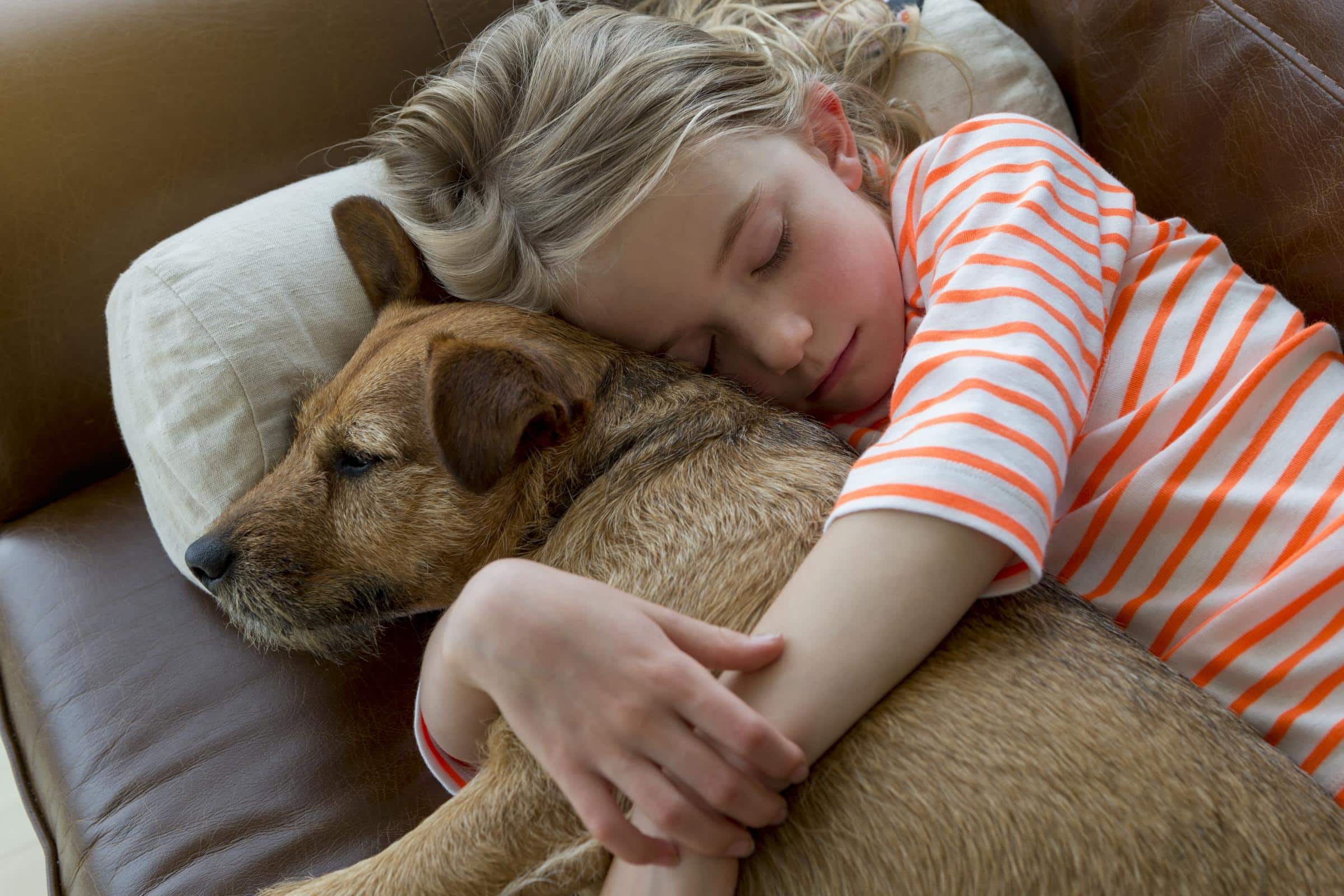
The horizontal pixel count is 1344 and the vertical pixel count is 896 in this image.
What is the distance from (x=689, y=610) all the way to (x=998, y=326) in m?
0.61

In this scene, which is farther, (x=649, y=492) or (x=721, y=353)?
(x=721, y=353)

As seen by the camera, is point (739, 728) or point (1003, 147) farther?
point (1003, 147)

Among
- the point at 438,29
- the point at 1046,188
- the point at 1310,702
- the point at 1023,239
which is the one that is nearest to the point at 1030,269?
the point at 1023,239

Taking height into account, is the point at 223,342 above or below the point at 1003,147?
below

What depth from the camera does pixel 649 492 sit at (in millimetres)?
1562

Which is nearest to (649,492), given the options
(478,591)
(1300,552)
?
(478,591)

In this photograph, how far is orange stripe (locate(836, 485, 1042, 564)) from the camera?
1200mm

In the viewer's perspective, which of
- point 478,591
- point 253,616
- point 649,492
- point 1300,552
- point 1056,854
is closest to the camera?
point 1056,854

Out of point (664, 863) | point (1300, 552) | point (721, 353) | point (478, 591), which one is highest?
point (1300, 552)

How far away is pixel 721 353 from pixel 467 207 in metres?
0.60

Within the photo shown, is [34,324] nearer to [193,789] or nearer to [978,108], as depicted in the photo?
[193,789]

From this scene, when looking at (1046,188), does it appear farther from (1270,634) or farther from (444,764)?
(444,764)

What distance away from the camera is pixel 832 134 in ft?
6.62

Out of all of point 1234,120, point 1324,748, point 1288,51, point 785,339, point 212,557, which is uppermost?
point 1288,51
